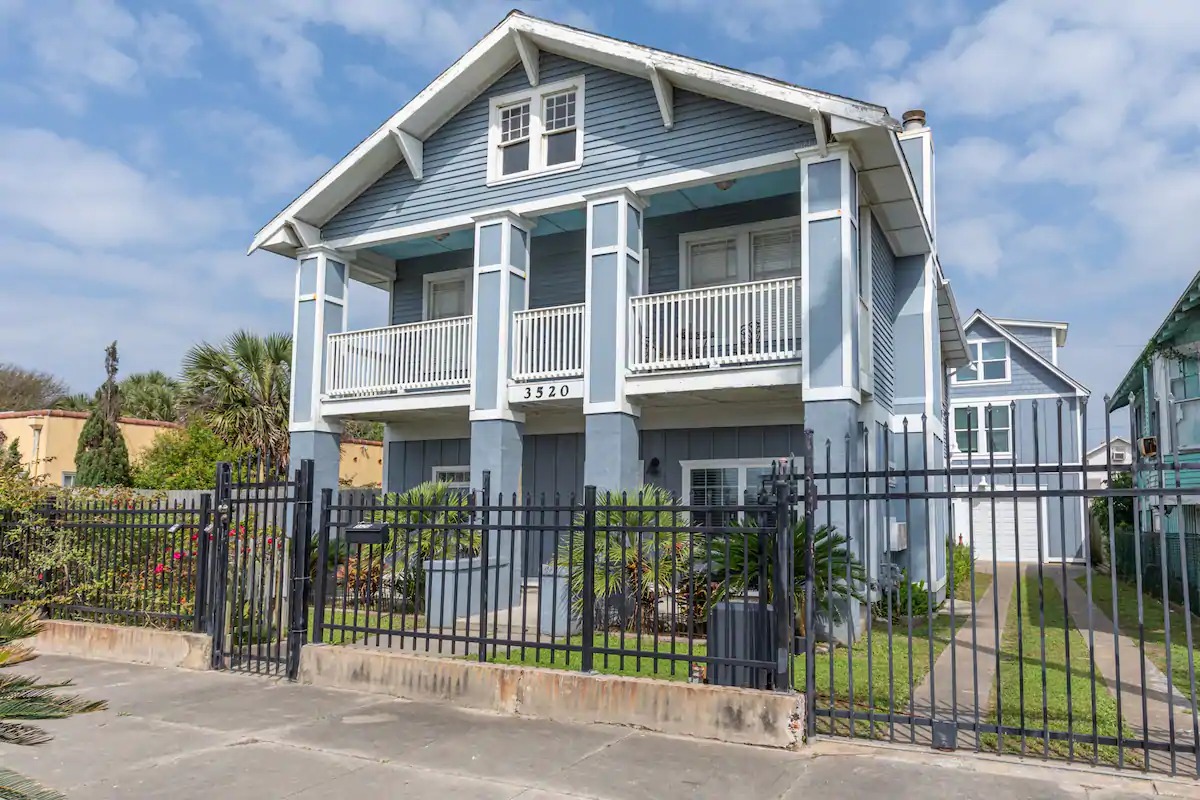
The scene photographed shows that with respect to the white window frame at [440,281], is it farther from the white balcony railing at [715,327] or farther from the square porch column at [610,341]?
the white balcony railing at [715,327]

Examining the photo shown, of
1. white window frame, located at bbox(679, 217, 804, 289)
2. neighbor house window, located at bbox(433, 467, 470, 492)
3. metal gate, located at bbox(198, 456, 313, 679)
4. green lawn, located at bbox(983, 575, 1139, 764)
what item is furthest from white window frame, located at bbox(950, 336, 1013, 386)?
metal gate, located at bbox(198, 456, 313, 679)

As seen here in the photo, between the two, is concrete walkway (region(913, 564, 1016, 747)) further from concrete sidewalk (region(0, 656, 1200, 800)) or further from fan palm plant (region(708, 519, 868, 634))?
fan palm plant (region(708, 519, 868, 634))

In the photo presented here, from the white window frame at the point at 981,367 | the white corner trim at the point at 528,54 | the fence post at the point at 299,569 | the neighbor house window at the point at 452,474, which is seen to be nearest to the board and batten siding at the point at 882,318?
the white corner trim at the point at 528,54

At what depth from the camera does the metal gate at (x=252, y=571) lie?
893 centimetres

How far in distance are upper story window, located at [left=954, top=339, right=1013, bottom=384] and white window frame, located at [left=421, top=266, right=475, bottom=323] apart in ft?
68.0

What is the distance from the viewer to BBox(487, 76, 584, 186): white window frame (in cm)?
1452

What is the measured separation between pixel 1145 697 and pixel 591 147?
1099 cm

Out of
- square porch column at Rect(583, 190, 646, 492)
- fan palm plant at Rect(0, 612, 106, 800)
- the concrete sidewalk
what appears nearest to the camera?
fan palm plant at Rect(0, 612, 106, 800)

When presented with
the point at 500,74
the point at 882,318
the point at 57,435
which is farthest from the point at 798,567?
the point at 57,435

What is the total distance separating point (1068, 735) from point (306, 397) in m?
13.7

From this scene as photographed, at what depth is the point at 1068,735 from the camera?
5859mm

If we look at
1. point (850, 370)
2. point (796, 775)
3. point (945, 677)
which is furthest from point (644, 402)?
point (796, 775)

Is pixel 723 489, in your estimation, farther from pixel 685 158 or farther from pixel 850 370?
pixel 685 158

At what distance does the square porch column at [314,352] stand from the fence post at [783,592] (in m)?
11.4
